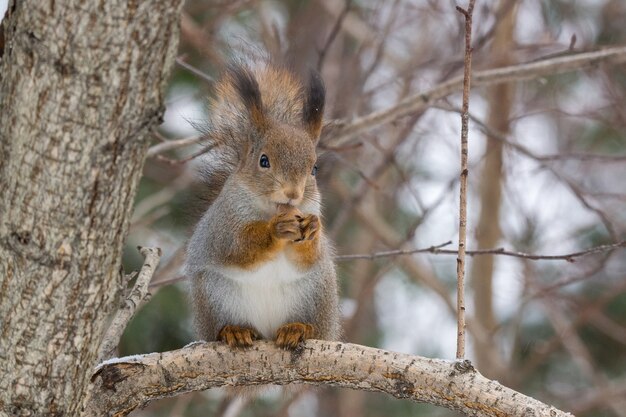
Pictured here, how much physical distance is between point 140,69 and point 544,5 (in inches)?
172

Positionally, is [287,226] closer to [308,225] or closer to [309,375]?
[308,225]

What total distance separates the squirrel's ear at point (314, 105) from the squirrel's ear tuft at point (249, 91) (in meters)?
0.14

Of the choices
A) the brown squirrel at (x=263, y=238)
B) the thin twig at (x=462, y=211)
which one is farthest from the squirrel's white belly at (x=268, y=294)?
the thin twig at (x=462, y=211)

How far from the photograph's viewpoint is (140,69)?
4.91ft

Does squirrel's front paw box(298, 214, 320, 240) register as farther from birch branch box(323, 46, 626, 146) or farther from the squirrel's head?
birch branch box(323, 46, 626, 146)

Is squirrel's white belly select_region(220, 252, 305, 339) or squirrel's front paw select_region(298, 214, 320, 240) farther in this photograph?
squirrel's white belly select_region(220, 252, 305, 339)

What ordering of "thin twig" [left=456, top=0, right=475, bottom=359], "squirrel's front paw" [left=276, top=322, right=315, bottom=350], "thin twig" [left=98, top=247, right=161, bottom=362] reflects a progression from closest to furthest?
"thin twig" [left=456, top=0, right=475, bottom=359]
"thin twig" [left=98, top=247, right=161, bottom=362]
"squirrel's front paw" [left=276, top=322, right=315, bottom=350]

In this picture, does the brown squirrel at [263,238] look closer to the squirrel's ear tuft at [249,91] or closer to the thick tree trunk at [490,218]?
the squirrel's ear tuft at [249,91]

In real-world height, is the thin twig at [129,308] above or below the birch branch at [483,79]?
below

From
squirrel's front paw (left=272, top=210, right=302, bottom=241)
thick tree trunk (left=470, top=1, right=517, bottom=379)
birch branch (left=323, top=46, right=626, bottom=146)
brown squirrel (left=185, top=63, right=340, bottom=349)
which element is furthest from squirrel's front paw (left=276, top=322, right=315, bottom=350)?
thick tree trunk (left=470, top=1, right=517, bottom=379)

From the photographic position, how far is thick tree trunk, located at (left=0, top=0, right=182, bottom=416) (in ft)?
4.85

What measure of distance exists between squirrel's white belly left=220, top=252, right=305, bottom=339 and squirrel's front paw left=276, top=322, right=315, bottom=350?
80mm

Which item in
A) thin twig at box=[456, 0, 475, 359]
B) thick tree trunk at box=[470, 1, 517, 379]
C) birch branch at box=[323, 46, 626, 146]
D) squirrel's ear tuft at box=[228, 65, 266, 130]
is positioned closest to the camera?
thin twig at box=[456, 0, 475, 359]

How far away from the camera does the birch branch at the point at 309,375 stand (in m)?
2.02
